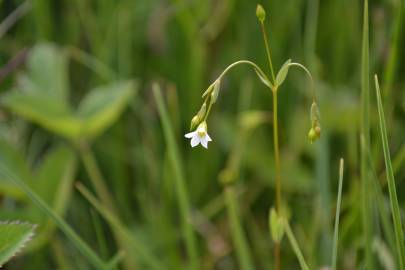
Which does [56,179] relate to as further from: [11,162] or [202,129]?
[202,129]

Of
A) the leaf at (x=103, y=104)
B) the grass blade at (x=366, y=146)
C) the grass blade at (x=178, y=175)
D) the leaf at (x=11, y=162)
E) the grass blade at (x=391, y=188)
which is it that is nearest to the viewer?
the grass blade at (x=391, y=188)

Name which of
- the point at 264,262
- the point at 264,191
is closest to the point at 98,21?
the point at 264,191

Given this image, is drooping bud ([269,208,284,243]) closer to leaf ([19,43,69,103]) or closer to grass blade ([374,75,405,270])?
grass blade ([374,75,405,270])

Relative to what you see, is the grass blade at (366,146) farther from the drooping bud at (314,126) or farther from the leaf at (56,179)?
the leaf at (56,179)

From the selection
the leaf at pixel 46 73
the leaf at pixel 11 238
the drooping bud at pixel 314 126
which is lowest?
the leaf at pixel 11 238

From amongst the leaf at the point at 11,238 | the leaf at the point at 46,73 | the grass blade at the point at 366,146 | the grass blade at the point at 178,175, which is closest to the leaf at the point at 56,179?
the leaf at the point at 46,73

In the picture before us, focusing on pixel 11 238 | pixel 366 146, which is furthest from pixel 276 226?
pixel 11 238
